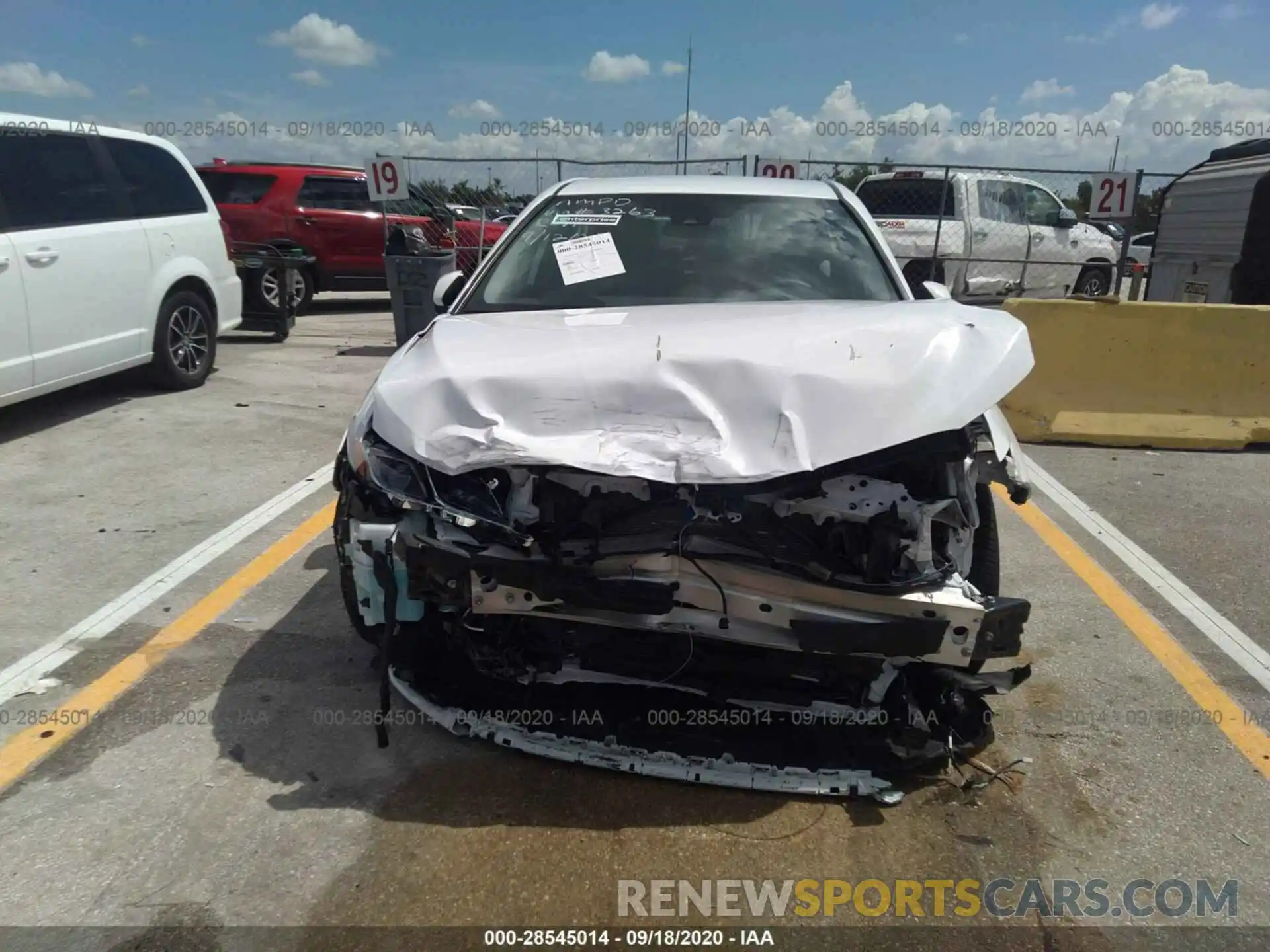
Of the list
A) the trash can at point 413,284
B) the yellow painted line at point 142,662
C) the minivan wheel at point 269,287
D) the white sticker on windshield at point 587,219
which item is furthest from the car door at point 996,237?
the yellow painted line at point 142,662

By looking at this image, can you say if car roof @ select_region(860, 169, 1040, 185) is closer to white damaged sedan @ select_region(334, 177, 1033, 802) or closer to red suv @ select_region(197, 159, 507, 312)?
red suv @ select_region(197, 159, 507, 312)

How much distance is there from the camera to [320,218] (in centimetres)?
1245

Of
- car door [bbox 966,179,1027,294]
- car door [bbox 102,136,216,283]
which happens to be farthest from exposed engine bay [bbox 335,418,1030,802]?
car door [bbox 966,179,1027,294]

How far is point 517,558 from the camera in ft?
8.28

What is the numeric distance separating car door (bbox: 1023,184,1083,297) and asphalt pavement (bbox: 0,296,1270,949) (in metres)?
10.1

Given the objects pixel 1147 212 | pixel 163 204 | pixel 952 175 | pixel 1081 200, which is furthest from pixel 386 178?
pixel 1147 212

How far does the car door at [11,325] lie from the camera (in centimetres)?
555

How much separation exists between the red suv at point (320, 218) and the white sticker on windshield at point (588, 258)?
8.26 m

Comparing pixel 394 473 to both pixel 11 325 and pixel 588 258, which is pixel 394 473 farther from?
pixel 11 325

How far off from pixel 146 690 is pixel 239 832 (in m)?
0.98

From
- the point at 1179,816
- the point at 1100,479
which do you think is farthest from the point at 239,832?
the point at 1100,479

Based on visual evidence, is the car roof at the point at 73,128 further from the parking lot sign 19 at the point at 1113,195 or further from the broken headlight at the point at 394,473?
the parking lot sign 19 at the point at 1113,195

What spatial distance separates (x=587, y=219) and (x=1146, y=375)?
4889mm

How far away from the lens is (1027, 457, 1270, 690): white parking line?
3.77m
